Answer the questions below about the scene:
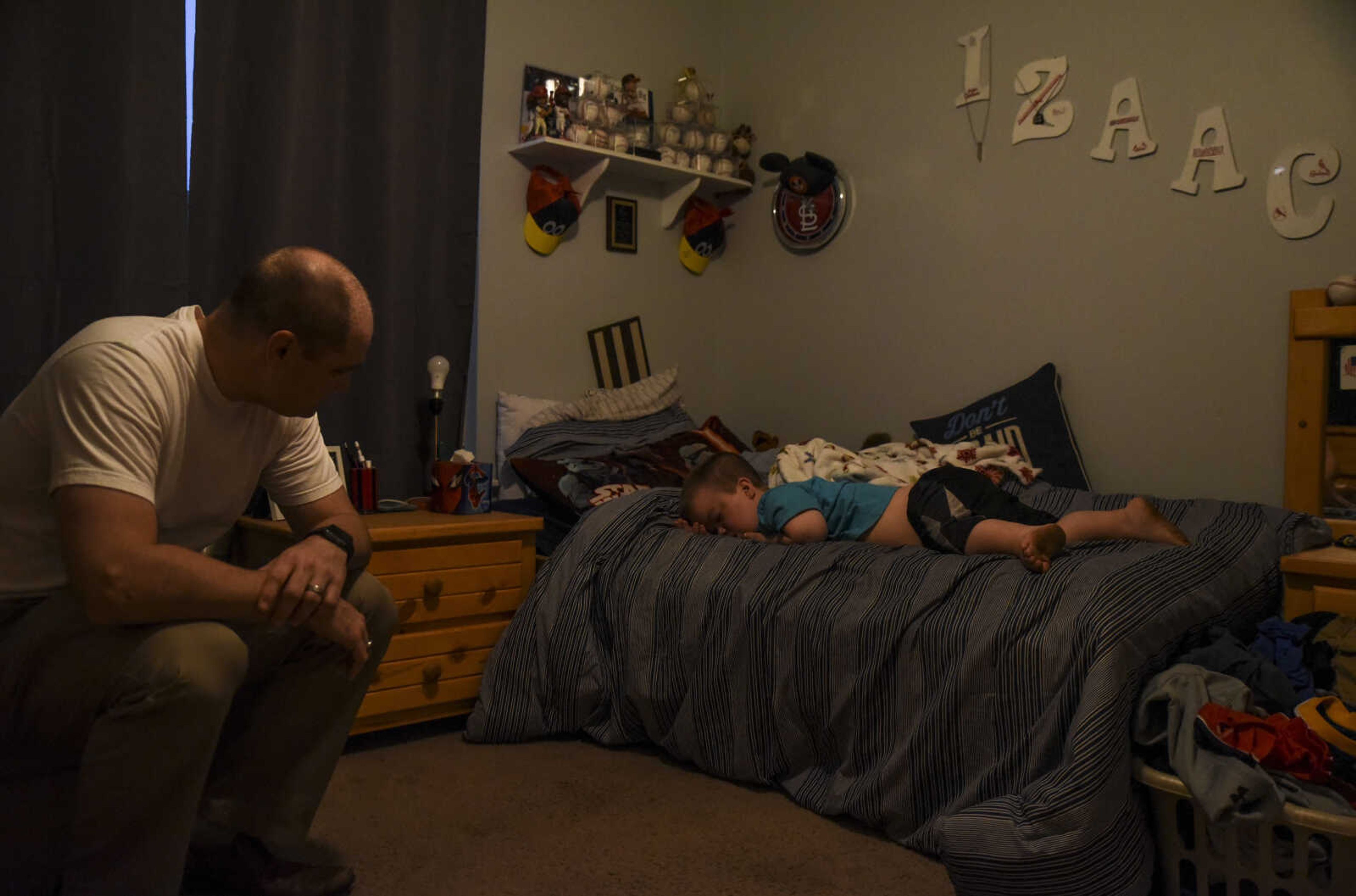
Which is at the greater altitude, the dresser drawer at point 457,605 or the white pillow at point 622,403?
the white pillow at point 622,403

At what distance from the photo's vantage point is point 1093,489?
299cm

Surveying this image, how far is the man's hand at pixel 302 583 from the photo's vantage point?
1.41m

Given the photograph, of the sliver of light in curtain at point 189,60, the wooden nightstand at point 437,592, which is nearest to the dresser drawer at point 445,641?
the wooden nightstand at point 437,592

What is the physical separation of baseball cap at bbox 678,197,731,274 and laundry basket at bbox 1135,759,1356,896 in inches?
103

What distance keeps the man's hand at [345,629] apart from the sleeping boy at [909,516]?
1087mm

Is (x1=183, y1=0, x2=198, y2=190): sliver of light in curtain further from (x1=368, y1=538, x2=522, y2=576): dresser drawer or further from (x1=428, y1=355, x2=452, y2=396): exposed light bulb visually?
(x1=368, y1=538, x2=522, y2=576): dresser drawer

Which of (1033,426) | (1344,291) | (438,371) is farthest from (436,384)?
(1344,291)

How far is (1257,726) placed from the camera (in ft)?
5.07

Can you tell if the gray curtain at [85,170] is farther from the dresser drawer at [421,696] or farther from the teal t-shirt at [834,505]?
the teal t-shirt at [834,505]

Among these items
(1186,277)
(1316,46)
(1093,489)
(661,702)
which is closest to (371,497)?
(661,702)

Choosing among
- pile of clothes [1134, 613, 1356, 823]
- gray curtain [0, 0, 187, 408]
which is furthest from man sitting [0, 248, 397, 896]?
pile of clothes [1134, 613, 1356, 823]

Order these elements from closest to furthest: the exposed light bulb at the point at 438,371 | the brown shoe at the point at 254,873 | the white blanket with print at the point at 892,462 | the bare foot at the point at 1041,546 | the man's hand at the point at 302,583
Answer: the man's hand at the point at 302,583
the brown shoe at the point at 254,873
the bare foot at the point at 1041,546
the white blanket with print at the point at 892,462
the exposed light bulb at the point at 438,371

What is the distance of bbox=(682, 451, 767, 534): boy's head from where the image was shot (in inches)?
98.8

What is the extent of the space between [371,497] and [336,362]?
3.93ft
